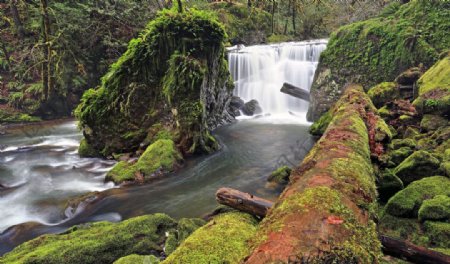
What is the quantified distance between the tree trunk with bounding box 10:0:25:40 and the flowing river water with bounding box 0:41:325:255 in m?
7.00

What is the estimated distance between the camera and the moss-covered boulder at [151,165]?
8.98m

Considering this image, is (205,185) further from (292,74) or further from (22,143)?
(292,74)

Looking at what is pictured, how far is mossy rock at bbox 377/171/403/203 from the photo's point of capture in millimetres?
5604

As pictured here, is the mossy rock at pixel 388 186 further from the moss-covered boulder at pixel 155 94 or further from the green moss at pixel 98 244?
the moss-covered boulder at pixel 155 94

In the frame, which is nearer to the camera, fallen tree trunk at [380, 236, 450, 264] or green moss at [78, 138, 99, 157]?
fallen tree trunk at [380, 236, 450, 264]

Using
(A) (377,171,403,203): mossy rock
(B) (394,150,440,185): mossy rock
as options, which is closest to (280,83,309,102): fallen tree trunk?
(B) (394,150,440,185): mossy rock

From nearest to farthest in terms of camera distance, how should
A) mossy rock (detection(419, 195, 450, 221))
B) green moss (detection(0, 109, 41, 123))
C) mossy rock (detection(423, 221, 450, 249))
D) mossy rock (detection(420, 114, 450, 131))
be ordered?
mossy rock (detection(423, 221, 450, 249)) < mossy rock (detection(419, 195, 450, 221)) < mossy rock (detection(420, 114, 450, 131)) < green moss (detection(0, 109, 41, 123))

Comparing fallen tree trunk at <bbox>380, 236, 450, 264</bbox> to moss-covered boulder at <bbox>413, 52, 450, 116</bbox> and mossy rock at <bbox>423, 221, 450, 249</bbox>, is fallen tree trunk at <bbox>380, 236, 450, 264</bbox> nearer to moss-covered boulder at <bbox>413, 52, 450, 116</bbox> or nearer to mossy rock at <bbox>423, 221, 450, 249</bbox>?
mossy rock at <bbox>423, 221, 450, 249</bbox>

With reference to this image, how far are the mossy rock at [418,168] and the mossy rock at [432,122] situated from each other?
2858 millimetres

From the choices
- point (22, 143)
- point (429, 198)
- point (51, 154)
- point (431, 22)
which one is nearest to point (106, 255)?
point (429, 198)

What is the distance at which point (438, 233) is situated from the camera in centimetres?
427

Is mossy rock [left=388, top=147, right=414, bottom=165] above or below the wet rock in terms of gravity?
above

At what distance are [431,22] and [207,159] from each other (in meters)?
11.4

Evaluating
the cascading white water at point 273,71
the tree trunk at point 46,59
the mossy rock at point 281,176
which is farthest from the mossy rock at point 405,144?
the tree trunk at point 46,59
